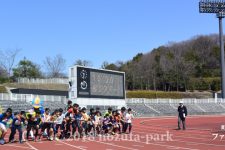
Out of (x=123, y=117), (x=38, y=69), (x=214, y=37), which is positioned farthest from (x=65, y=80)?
(x=123, y=117)

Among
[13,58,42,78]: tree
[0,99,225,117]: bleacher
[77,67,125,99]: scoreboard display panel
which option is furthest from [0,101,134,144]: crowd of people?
[13,58,42,78]: tree

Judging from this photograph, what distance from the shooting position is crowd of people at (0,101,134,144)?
1597 cm

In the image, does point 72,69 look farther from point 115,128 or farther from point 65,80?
point 65,80

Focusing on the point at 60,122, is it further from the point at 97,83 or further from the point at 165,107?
the point at 165,107

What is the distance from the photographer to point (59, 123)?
56.4ft

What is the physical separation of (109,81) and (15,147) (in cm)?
2201

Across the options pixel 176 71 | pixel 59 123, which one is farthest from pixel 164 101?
pixel 59 123

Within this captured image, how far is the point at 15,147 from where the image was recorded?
1438 centimetres

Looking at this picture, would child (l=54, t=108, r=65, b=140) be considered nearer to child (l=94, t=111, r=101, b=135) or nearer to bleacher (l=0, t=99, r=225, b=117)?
child (l=94, t=111, r=101, b=135)

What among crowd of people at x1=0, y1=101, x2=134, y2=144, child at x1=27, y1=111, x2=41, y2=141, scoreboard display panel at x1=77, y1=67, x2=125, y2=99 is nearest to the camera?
crowd of people at x1=0, y1=101, x2=134, y2=144

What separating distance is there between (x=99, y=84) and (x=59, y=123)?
17.3m

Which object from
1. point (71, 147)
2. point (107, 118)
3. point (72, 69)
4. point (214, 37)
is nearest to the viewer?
point (71, 147)

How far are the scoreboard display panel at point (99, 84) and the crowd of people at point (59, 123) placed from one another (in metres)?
12.0

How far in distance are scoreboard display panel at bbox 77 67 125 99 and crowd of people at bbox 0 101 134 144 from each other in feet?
39.5
